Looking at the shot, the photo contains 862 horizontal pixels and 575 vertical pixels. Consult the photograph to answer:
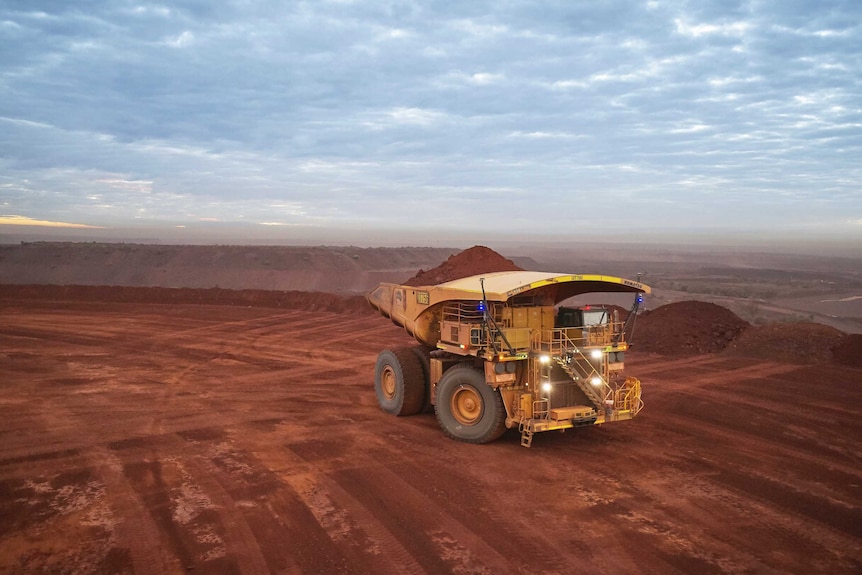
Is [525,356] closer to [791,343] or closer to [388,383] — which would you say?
[388,383]

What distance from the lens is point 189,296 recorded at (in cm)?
3484

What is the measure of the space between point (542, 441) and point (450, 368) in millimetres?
2196

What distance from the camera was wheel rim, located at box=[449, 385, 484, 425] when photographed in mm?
11019

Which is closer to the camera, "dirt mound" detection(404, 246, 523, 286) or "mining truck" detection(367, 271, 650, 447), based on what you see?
"mining truck" detection(367, 271, 650, 447)

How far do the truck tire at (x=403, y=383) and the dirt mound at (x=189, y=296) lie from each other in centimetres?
1844

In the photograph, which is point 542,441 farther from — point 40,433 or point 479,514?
point 40,433

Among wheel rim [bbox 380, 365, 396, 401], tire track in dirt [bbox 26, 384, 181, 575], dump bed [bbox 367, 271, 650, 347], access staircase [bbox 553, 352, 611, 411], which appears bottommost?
tire track in dirt [bbox 26, 384, 181, 575]

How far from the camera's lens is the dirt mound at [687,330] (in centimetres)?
2077

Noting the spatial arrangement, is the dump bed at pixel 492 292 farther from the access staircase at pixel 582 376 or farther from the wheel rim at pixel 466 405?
the wheel rim at pixel 466 405

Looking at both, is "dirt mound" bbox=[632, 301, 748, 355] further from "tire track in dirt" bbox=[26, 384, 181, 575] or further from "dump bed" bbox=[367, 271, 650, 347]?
"tire track in dirt" bbox=[26, 384, 181, 575]

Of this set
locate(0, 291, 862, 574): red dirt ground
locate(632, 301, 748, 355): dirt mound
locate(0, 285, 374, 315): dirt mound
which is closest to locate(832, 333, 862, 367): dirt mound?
locate(0, 291, 862, 574): red dirt ground

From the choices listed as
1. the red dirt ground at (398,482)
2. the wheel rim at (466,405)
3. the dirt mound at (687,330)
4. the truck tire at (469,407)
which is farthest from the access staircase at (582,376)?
the dirt mound at (687,330)

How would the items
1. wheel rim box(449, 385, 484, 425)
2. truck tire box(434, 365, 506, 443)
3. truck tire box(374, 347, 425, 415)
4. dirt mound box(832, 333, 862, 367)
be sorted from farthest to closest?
dirt mound box(832, 333, 862, 367), truck tire box(374, 347, 425, 415), wheel rim box(449, 385, 484, 425), truck tire box(434, 365, 506, 443)

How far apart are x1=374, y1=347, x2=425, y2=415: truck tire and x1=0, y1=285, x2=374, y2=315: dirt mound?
18443 millimetres
